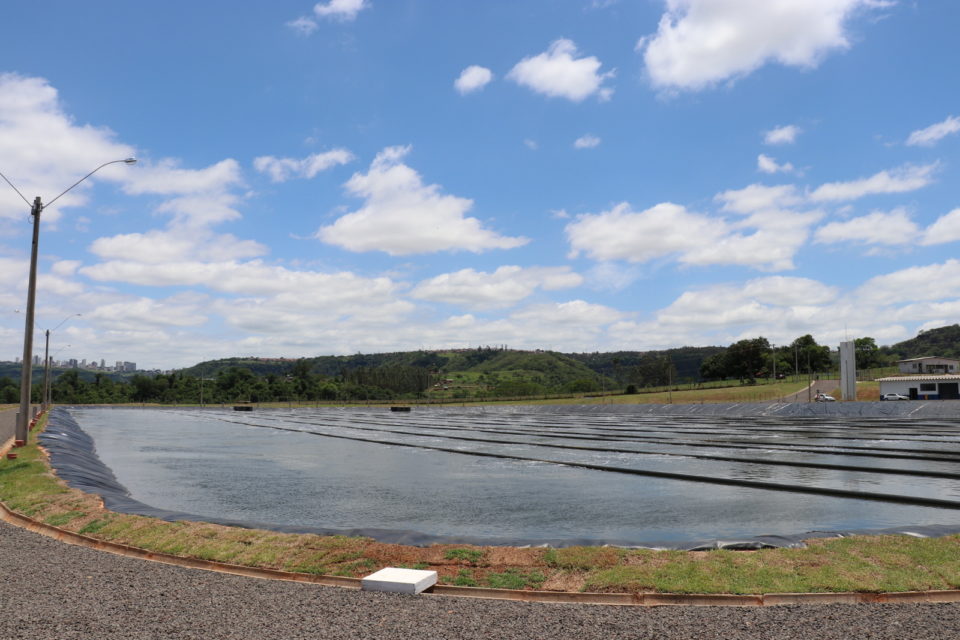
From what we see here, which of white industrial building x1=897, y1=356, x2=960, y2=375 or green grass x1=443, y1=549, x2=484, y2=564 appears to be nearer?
green grass x1=443, y1=549, x2=484, y2=564

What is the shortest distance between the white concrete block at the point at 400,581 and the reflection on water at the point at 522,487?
4.62 meters

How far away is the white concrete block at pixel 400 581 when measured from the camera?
7816 mm

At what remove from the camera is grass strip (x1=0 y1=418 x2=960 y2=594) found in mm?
7894

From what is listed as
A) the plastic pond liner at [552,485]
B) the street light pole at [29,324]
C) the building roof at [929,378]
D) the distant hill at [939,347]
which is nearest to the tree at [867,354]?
the distant hill at [939,347]

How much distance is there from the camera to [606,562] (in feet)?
28.3

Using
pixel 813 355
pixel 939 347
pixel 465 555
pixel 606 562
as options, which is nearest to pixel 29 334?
pixel 465 555

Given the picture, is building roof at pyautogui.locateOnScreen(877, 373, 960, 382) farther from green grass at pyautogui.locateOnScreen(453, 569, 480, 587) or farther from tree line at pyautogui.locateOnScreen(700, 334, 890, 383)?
green grass at pyautogui.locateOnScreen(453, 569, 480, 587)

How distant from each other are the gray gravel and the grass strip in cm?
60

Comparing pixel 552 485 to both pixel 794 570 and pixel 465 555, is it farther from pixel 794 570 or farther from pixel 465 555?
pixel 794 570

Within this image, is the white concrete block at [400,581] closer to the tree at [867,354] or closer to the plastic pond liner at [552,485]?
the plastic pond liner at [552,485]

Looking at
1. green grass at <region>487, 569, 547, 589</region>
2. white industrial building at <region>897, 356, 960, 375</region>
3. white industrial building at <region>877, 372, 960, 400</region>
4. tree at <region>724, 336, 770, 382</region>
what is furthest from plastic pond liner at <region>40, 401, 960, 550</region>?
tree at <region>724, 336, 770, 382</region>

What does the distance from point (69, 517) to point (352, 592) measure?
7.60 meters

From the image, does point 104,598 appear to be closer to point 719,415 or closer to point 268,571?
point 268,571

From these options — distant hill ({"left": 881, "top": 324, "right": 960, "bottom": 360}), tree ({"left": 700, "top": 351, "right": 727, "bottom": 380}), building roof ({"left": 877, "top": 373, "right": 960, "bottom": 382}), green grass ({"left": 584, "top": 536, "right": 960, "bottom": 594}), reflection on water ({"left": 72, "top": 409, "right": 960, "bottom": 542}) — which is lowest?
reflection on water ({"left": 72, "top": 409, "right": 960, "bottom": 542})
